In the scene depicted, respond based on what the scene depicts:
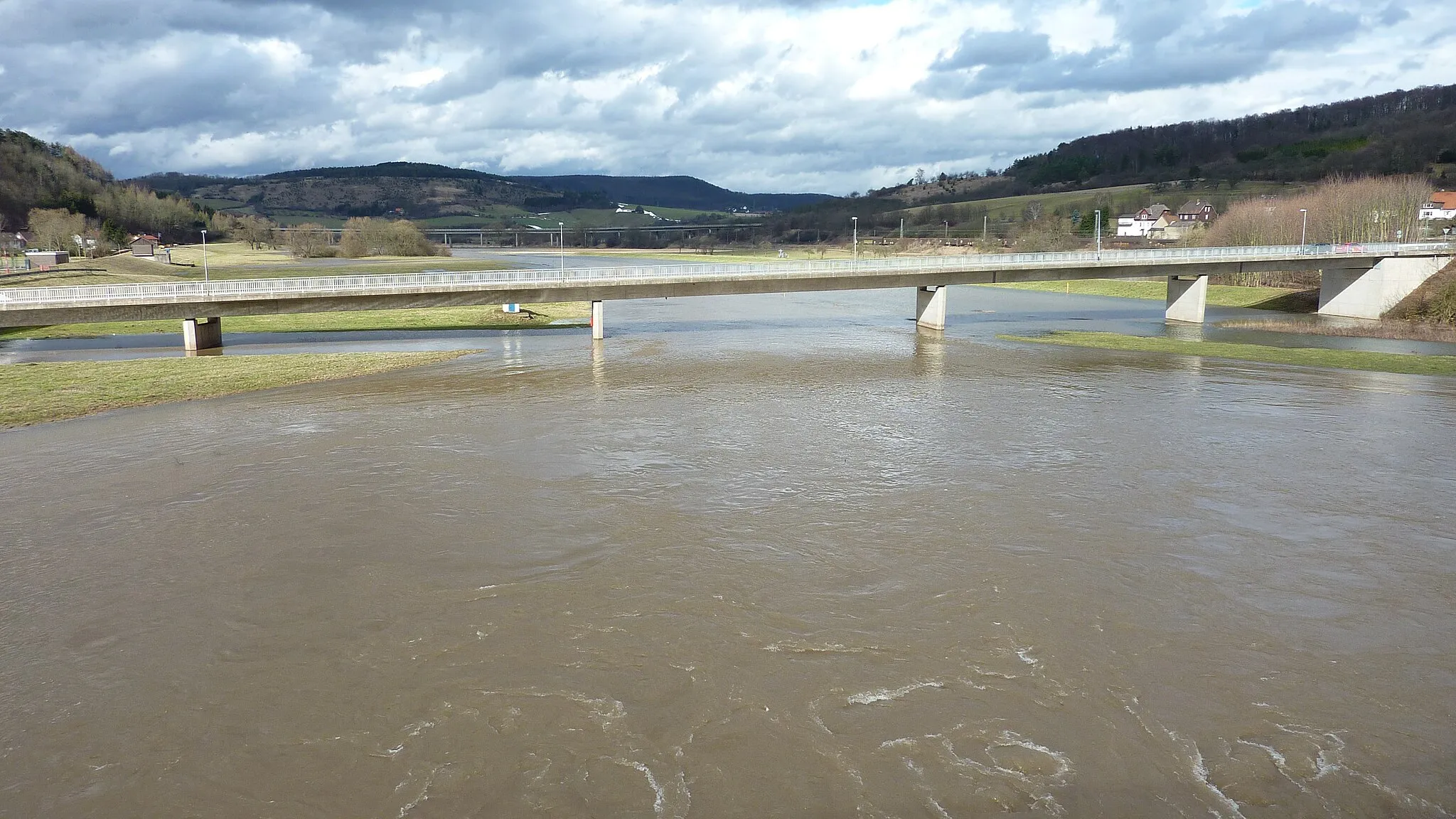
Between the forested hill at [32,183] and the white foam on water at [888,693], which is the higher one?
the forested hill at [32,183]

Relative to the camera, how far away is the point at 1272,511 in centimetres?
A: 2111

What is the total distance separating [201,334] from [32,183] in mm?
150906

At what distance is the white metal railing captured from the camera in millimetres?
51906

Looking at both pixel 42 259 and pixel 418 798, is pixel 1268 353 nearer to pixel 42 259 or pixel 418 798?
pixel 418 798

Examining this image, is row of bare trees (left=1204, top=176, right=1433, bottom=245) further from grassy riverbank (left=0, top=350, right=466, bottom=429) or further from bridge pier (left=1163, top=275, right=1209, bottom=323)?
grassy riverbank (left=0, top=350, right=466, bottom=429)

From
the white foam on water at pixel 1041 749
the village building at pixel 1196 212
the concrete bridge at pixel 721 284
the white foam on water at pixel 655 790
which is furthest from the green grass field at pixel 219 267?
the village building at pixel 1196 212

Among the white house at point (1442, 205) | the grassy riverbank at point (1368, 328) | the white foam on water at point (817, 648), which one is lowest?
the white foam on water at point (817, 648)

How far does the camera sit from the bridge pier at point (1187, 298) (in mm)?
73500

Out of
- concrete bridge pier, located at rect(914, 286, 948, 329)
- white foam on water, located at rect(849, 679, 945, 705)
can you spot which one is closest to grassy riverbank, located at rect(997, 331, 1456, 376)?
concrete bridge pier, located at rect(914, 286, 948, 329)

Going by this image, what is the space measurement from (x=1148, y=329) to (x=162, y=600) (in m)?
67.1

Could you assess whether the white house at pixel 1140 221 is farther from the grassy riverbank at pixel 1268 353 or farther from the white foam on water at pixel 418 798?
the white foam on water at pixel 418 798

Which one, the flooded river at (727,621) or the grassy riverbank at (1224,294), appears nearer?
the flooded river at (727,621)

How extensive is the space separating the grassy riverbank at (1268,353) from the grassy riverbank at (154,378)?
39316mm

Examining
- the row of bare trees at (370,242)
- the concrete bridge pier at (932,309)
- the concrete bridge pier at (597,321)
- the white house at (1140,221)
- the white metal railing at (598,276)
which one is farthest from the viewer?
the white house at (1140,221)
